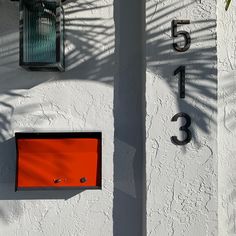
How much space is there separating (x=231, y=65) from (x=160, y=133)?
52.6 inches

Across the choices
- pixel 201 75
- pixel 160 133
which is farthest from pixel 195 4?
pixel 160 133

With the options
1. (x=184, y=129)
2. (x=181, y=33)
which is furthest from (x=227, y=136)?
(x=181, y=33)

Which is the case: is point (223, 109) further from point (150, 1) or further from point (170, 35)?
point (150, 1)

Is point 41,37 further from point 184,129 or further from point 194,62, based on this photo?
point 184,129

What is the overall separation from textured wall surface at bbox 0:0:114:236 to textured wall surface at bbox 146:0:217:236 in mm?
629

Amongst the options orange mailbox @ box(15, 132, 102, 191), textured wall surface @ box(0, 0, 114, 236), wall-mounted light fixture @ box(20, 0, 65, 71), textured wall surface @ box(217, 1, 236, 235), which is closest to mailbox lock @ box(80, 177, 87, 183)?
orange mailbox @ box(15, 132, 102, 191)

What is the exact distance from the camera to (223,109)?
4.84 meters

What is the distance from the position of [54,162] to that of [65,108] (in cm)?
73

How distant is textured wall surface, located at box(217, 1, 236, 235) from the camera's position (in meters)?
4.82

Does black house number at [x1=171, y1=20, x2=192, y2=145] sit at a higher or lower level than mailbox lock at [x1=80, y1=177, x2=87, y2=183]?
higher

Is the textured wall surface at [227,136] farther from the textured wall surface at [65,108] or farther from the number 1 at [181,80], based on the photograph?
the textured wall surface at [65,108]

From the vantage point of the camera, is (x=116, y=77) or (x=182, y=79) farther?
(x=116, y=77)

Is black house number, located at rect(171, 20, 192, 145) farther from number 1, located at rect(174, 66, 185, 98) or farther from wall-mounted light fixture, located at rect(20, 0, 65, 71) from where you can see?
wall-mounted light fixture, located at rect(20, 0, 65, 71)

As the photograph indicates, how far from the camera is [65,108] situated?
479cm
